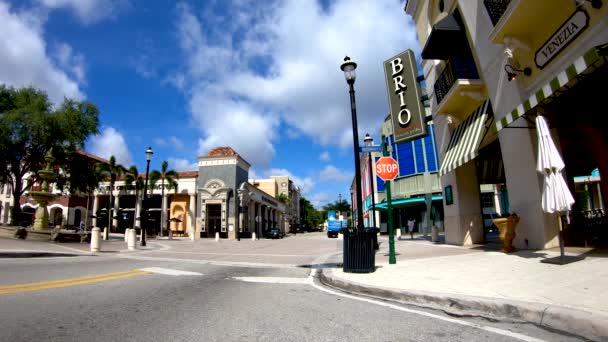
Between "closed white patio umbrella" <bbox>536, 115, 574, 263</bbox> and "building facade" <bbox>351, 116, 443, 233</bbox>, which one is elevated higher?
"building facade" <bbox>351, 116, 443, 233</bbox>

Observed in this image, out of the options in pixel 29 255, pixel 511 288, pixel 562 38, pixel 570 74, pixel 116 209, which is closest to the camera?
pixel 511 288

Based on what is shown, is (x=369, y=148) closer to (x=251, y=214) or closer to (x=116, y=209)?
(x=251, y=214)

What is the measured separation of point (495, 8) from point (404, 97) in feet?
16.9

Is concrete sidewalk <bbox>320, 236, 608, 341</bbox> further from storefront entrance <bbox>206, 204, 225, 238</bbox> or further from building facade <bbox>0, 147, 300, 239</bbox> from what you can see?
storefront entrance <bbox>206, 204, 225, 238</bbox>

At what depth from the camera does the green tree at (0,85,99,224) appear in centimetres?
2486

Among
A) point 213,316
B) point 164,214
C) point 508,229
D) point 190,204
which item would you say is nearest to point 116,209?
point 164,214

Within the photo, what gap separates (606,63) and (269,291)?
8.15 metres

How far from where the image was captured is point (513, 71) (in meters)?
9.83

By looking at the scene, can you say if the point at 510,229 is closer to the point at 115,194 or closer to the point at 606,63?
the point at 606,63

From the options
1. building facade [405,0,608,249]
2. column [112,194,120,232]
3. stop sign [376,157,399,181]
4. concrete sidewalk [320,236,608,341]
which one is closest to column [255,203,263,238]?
column [112,194,120,232]

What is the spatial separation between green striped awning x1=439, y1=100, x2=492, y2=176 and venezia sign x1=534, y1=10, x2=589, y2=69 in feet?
9.13

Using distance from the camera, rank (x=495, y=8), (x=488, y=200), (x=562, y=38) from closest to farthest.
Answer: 1. (x=562, y=38)
2. (x=495, y=8)
3. (x=488, y=200)

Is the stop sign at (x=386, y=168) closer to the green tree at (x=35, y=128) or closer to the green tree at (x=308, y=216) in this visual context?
the green tree at (x=35, y=128)

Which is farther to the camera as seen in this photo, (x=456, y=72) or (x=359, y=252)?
(x=456, y=72)
